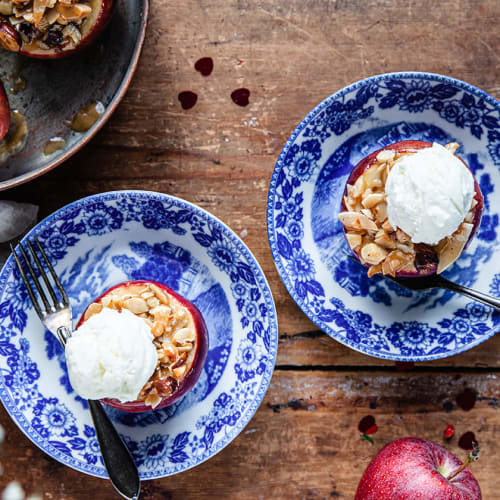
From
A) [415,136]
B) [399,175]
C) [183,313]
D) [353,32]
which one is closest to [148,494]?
[183,313]

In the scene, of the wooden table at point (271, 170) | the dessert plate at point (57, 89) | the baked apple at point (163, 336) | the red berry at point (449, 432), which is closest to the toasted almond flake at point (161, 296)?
the baked apple at point (163, 336)

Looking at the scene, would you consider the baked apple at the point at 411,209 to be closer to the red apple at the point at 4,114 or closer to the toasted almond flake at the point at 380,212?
the toasted almond flake at the point at 380,212

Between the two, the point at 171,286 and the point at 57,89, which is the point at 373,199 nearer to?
the point at 171,286

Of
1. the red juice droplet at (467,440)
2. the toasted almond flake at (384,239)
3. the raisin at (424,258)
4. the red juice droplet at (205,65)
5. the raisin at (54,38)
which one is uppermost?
the raisin at (54,38)

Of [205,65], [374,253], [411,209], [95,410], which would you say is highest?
[205,65]

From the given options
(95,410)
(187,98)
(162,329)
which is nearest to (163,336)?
(162,329)

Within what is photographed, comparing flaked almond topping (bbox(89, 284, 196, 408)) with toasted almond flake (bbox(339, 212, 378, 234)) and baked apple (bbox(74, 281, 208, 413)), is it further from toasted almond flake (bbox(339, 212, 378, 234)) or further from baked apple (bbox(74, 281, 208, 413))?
toasted almond flake (bbox(339, 212, 378, 234))
